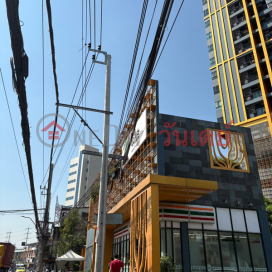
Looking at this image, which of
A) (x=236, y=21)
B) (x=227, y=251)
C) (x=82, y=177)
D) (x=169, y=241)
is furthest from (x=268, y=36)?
(x=82, y=177)

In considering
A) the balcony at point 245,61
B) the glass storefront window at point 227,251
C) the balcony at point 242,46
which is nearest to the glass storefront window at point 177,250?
the glass storefront window at point 227,251

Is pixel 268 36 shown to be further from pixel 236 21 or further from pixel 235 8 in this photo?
pixel 235 8

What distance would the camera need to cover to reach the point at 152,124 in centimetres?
1592

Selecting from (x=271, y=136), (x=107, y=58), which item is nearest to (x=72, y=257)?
(x=107, y=58)

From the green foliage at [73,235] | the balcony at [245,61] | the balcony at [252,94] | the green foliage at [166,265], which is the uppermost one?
the balcony at [245,61]

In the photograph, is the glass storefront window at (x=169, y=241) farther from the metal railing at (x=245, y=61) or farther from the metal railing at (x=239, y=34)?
the metal railing at (x=239, y=34)

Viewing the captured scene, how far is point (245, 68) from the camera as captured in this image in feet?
145

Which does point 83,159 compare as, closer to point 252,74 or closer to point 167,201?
point 252,74

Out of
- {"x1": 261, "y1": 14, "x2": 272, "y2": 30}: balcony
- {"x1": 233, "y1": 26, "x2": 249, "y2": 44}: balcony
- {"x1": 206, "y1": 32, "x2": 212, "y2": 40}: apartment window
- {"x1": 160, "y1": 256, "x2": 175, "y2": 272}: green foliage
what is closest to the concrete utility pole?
{"x1": 160, "y1": 256, "x2": 175, "y2": 272}: green foliage

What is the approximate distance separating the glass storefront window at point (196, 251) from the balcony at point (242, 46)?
40376mm

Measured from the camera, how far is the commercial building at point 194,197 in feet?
43.9

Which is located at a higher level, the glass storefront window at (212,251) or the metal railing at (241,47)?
the metal railing at (241,47)

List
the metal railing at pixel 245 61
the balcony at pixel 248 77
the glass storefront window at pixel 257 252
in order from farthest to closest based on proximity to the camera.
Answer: the metal railing at pixel 245 61, the balcony at pixel 248 77, the glass storefront window at pixel 257 252

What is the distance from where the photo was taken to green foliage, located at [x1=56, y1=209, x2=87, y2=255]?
127ft
